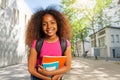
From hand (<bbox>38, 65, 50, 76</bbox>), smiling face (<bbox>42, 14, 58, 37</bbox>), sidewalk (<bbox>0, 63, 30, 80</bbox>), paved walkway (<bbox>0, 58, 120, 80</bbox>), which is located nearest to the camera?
hand (<bbox>38, 65, 50, 76</bbox>)

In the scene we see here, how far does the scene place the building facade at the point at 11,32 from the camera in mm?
21125

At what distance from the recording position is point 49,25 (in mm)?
2234

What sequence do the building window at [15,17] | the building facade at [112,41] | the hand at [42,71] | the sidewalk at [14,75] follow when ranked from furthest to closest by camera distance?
1. the building facade at [112,41]
2. the building window at [15,17]
3. the sidewalk at [14,75]
4. the hand at [42,71]

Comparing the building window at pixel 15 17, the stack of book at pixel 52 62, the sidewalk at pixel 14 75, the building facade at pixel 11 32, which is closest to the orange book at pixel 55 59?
the stack of book at pixel 52 62

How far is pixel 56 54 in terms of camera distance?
7.13 feet

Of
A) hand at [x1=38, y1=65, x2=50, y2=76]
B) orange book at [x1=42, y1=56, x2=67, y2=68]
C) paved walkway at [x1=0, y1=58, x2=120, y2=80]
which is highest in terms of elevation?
orange book at [x1=42, y1=56, x2=67, y2=68]

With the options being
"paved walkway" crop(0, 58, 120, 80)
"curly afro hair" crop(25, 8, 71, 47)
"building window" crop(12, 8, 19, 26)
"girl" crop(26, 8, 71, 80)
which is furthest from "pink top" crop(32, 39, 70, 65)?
"building window" crop(12, 8, 19, 26)

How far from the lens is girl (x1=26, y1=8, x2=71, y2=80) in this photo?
214 cm

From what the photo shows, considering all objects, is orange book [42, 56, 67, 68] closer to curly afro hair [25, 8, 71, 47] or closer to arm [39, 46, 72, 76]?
arm [39, 46, 72, 76]

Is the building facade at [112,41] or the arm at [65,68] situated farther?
the building facade at [112,41]

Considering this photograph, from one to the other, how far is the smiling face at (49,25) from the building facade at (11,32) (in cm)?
1852

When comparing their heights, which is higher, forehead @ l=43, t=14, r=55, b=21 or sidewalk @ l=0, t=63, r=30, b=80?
forehead @ l=43, t=14, r=55, b=21

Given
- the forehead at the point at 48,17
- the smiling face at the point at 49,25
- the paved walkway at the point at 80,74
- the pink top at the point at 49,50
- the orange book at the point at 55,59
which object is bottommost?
the paved walkway at the point at 80,74

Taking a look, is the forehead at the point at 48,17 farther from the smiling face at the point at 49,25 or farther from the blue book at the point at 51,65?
the blue book at the point at 51,65
